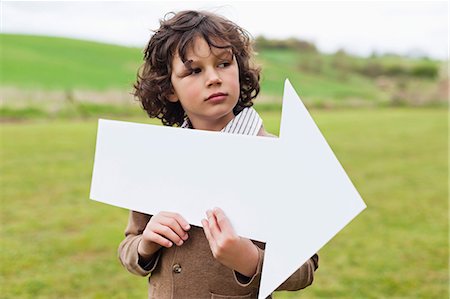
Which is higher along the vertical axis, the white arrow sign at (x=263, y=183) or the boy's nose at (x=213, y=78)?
the boy's nose at (x=213, y=78)

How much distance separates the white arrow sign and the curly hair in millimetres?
204

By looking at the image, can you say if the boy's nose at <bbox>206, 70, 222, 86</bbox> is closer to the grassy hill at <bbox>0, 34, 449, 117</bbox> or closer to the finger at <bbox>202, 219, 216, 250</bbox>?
the finger at <bbox>202, 219, 216, 250</bbox>

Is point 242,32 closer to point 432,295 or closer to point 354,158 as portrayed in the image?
point 432,295

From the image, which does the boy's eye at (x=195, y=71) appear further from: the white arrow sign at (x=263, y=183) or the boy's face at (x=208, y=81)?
the white arrow sign at (x=263, y=183)

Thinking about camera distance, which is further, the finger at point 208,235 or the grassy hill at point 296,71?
the grassy hill at point 296,71

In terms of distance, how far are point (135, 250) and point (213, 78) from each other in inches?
17.5

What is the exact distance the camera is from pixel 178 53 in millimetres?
1359

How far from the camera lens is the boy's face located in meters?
1.28

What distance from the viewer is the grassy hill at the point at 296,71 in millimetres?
19156

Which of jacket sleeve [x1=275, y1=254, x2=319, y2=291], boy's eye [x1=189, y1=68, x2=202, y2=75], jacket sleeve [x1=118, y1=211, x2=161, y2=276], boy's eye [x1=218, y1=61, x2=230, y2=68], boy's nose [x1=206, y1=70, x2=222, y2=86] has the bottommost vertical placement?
jacket sleeve [x1=275, y1=254, x2=319, y2=291]

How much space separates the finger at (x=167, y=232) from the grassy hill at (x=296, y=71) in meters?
14.5

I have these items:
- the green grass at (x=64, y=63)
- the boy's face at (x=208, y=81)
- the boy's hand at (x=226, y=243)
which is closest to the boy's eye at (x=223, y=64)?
the boy's face at (x=208, y=81)

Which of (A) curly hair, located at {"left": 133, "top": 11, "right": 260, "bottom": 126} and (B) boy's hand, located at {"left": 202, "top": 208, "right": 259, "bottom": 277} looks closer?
(B) boy's hand, located at {"left": 202, "top": 208, "right": 259, "bottom": 277}

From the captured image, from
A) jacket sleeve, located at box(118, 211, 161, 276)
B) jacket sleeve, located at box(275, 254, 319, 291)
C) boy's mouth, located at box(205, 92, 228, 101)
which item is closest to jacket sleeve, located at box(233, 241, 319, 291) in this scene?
jacket sleeve, located at box(275, 254, 319, 291)
